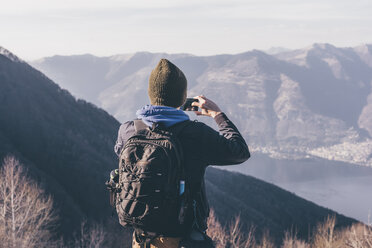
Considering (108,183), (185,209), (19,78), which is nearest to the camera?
(185,209)

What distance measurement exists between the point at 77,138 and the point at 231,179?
166 feet

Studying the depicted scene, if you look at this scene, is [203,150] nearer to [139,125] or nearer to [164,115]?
[164,115]

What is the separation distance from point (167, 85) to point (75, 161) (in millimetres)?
75995

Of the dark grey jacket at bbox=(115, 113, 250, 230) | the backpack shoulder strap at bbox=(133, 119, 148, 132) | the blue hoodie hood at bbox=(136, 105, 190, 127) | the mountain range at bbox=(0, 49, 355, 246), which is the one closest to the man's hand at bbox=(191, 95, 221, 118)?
the dark grey jacket at bbox=(115, 113, 250, 230)

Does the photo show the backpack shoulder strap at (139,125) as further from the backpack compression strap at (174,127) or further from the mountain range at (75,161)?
the mountain range at (75,161)

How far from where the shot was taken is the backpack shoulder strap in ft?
13.1

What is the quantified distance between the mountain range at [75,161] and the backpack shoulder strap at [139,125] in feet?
165

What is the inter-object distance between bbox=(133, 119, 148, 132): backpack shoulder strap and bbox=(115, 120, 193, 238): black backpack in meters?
0.12

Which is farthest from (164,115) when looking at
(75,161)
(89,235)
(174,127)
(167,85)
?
(75,161)

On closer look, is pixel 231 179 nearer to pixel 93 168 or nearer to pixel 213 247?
pixel 93 168

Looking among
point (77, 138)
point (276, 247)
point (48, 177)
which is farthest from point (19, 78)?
point (276, 247)

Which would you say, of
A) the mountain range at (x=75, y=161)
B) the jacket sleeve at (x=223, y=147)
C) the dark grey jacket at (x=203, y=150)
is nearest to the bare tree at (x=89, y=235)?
the mountain range at (x=75, y=161)

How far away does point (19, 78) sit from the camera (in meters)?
104

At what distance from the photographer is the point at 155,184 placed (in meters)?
3.70
